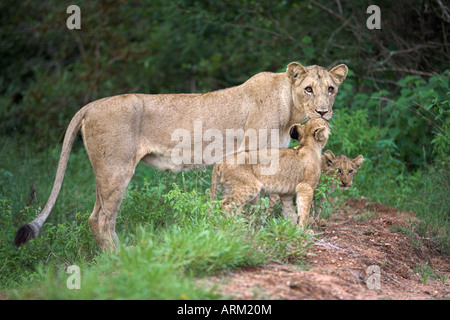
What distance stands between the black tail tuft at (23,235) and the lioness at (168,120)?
480 mm

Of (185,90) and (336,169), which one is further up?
(185,90)

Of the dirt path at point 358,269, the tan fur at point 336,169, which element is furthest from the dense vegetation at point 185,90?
the tan fur at point 336,169

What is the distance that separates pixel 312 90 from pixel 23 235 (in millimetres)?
3236

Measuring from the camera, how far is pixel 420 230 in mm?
→ 6172

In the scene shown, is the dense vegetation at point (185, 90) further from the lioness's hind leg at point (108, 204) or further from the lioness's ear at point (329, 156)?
the lioness's ear at point (329, 156)

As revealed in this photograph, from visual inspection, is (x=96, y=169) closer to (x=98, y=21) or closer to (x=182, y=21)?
(x=182, y=21)

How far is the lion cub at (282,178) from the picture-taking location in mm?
5504

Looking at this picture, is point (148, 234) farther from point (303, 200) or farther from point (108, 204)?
point (303, 200)

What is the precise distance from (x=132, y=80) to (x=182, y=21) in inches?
87.1

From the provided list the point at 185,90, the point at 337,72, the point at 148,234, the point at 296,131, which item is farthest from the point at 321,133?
the point at 185,90

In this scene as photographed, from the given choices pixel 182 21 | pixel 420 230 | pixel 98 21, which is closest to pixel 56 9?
pixel 98 21

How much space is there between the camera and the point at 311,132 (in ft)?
19.2

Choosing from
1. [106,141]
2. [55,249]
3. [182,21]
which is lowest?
[55,249]

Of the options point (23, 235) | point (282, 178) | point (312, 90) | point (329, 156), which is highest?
point (312, 90)
